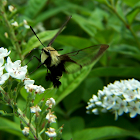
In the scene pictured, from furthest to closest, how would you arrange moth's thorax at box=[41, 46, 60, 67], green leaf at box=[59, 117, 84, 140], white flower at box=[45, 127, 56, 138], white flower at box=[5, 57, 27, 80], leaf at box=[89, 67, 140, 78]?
leaf at box=[89, 67, 140, 78] < green leaf at box=[59, 117, 84, 140] < moth's thorax at box=[41, 46, 60, 67] < white flower at box=[5, 57, 27, 80] < white flower at box=[45, 127, 56, 138]

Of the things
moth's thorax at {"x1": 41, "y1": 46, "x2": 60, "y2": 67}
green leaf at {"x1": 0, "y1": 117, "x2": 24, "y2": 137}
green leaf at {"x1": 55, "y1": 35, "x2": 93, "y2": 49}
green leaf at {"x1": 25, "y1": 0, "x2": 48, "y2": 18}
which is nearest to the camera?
moth's thorax at {"x1": 41, "y1": 46, "x2": 60, "y2": 67}

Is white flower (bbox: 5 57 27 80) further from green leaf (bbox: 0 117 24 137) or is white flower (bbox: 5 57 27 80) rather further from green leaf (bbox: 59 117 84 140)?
green leaf (bbox: 59 117 84 140)

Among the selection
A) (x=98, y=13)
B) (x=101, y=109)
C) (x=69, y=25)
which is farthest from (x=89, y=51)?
(x=69, y=25)

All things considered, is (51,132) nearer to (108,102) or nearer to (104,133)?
(104,133)

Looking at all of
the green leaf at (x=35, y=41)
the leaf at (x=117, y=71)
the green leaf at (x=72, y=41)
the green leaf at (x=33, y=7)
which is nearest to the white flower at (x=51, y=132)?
the green leaf at (x=35, y=41)

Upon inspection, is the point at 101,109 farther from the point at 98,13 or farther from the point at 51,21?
the point at 51,21

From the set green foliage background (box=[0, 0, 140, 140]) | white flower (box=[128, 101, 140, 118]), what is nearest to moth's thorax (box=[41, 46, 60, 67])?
green foliage background (box=[0, 0, 140, 140])

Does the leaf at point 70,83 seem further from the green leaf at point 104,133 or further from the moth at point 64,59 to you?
the green leaf at point 104,133

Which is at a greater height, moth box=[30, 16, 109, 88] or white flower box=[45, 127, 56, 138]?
moth box=[30, 16, 109, 88]
